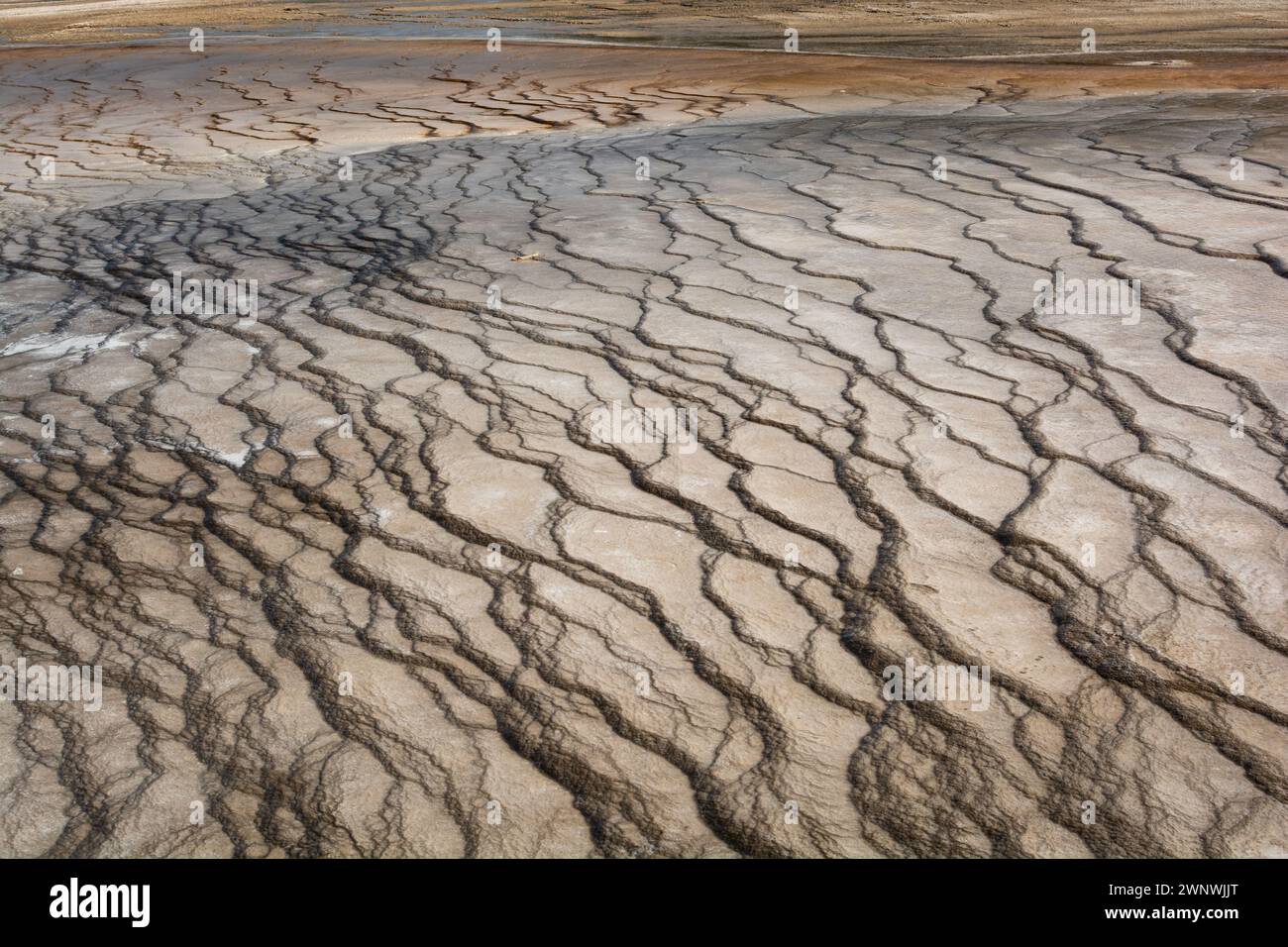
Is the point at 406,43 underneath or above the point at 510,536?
above

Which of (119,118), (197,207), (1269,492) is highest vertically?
(119,118)

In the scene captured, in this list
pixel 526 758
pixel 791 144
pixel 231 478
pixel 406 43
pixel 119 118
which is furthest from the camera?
pixel 406 43

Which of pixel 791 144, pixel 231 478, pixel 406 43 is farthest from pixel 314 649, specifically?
pixel 406 43

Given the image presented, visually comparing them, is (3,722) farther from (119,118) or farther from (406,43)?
(406,43)

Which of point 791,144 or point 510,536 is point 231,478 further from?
point 791,144

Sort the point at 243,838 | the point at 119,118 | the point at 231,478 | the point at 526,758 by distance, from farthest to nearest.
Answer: the point at 119,118 < the point at 231,478 < the point at 526,758 < the point at 243,838

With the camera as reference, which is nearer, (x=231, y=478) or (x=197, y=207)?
(x=231, y=478)
